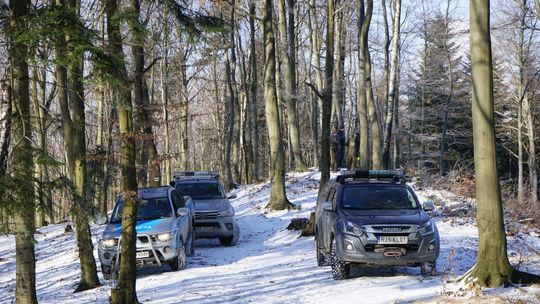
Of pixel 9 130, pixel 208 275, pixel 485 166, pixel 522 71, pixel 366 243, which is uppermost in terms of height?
pixel 522 71

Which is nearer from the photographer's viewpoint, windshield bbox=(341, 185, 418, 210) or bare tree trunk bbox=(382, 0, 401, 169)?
windshield bbox=(341, 185, 418, 210)

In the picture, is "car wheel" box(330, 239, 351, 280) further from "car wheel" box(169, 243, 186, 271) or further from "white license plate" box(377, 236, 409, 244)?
"car wheel" box(169, 243, 186, 271)

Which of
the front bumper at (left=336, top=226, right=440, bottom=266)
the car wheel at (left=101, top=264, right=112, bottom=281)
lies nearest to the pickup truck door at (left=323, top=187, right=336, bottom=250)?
the front bumper at (left=336, top=226, right=440, bottom=266)

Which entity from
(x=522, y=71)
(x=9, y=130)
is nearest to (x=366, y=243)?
(x=9, y=130)

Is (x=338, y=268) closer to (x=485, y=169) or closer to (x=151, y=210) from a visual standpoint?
(x=485, y=169)

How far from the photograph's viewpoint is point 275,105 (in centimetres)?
2097

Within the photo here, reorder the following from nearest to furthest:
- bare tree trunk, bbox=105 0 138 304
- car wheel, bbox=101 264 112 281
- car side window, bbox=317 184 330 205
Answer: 1. bare tree trunk, bbox=105 0 138 304
2. car side window, bbox=317 184 330 205
3. car wheel, bbox=101 264 112 281

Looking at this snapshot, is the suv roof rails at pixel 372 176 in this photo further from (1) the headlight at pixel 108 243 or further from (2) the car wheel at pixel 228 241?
(2) the car wheel at pixel 228 241

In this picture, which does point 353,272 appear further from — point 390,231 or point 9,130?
point 9,130

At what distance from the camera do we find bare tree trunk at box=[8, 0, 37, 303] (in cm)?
859

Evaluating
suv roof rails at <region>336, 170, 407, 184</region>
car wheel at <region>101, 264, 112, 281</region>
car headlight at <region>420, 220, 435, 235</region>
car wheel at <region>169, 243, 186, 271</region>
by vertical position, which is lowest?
car wheel at <region>101, 264, 112, 281</region>

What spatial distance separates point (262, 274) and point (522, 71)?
33225mm

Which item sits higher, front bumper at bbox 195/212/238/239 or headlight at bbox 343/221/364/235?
headlight at bbox 343/221/364/235

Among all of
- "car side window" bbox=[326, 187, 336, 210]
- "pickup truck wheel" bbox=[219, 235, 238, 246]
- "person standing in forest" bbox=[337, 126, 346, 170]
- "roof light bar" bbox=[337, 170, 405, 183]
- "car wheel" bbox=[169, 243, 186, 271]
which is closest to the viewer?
"car side window" bbox=[326, 187, 336, 210]
